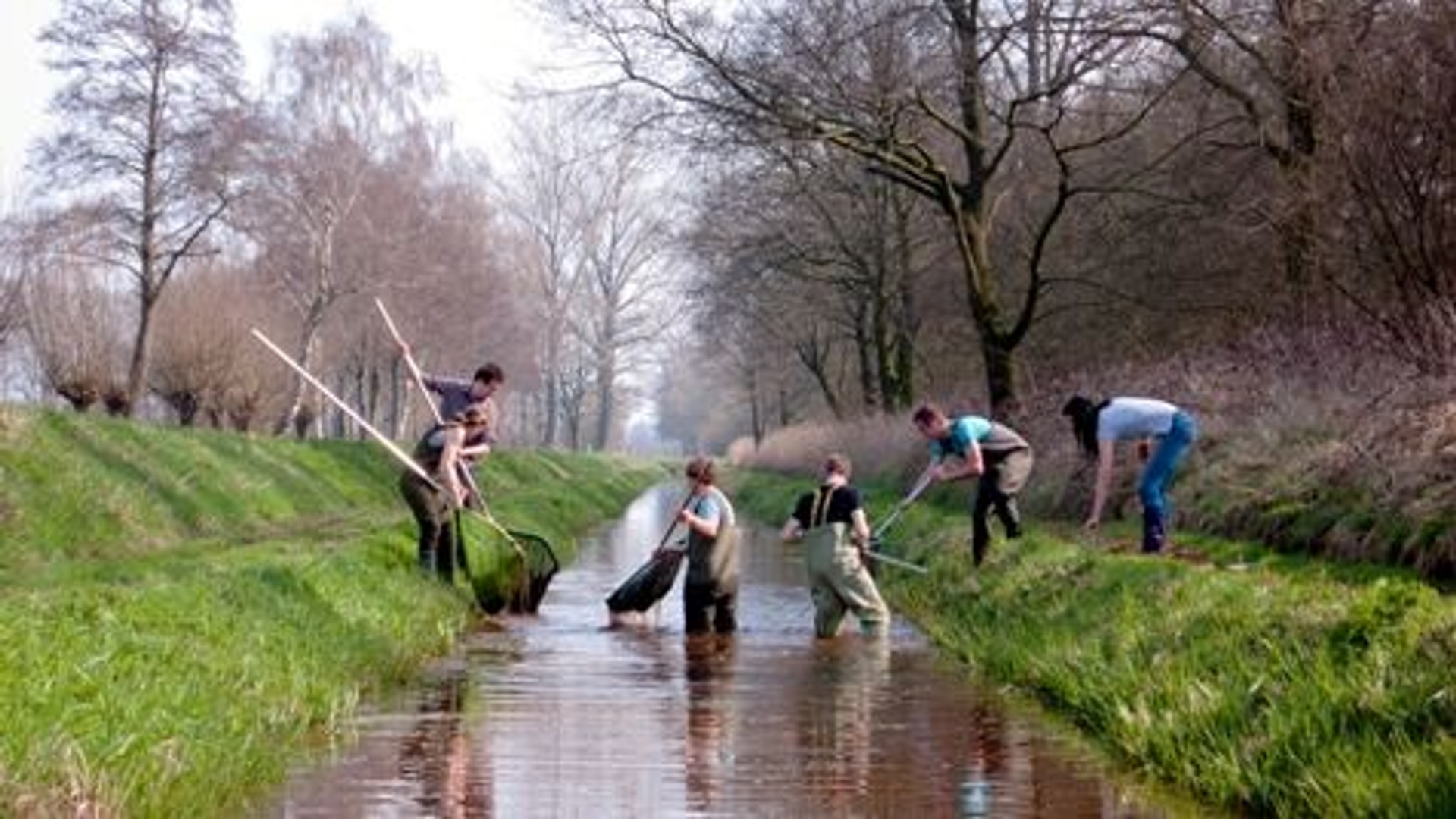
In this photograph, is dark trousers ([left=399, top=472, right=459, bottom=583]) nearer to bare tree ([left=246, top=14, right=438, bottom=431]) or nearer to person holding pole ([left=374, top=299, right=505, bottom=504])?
person holding pole ([left=374, top=299, right=505, bottom=504])

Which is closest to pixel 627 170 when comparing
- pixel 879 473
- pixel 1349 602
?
pixel 879 473

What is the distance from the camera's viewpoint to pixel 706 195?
41.2 metres

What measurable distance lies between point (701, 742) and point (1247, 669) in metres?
3.00

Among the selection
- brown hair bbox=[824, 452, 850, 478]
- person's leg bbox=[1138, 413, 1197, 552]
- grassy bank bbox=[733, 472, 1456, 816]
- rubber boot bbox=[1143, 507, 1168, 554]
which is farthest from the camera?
brown hair bbox=[824, 452, 850, 478]

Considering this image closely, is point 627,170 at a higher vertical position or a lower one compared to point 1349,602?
higher

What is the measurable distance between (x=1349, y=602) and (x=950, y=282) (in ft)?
95.4

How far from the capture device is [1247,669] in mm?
9312

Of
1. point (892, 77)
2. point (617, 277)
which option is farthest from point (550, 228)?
point (892, 77)

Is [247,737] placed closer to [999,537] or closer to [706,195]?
[999,537]

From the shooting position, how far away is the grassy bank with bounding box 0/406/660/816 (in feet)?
24.5

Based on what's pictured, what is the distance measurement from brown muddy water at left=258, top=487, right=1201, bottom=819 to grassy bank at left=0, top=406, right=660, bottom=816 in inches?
16.8

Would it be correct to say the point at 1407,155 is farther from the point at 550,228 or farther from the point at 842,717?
the point at 550,228

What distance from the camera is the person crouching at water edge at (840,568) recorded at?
16.1 metres

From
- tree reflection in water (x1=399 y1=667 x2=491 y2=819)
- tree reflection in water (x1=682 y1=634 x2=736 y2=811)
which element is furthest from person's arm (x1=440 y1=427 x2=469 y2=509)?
tree reflection in water (x1=399 y1=667 x2=491 y2=819)
